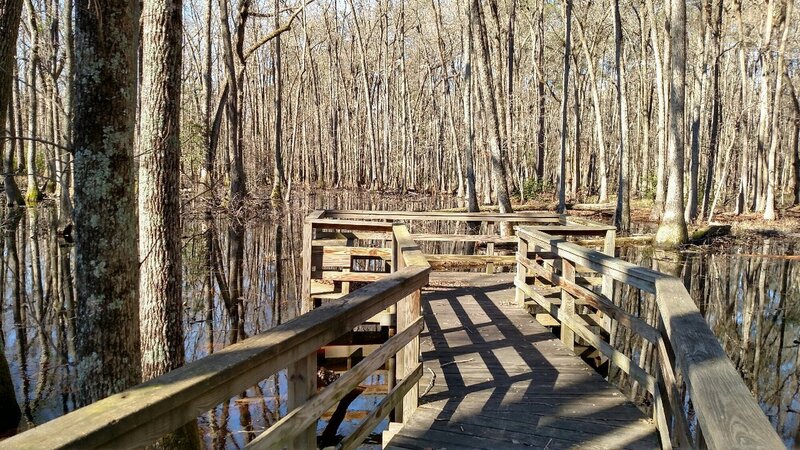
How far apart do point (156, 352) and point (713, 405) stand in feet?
14.9

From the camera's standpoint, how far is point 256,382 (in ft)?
7.20

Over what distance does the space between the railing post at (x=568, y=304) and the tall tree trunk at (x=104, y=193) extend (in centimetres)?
447

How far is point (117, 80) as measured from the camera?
12.5 ft

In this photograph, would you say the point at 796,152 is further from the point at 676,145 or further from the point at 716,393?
the point at 716,393

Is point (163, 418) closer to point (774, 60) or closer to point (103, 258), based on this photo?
point (103, 258)

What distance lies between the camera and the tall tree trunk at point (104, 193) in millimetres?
3738

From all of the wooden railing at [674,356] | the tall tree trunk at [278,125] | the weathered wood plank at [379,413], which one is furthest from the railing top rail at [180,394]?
the tall tree trunk at [278,125]

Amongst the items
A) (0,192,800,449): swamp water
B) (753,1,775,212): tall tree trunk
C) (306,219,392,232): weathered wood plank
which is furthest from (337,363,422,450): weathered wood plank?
(753,1,775,212): tall tree trunk

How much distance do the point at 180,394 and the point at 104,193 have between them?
255 cm

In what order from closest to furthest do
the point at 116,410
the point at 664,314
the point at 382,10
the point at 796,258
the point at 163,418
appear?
the point at 116,410
the point at 163,418
the point at 664,314
the point at 796,258
the point at 382,10

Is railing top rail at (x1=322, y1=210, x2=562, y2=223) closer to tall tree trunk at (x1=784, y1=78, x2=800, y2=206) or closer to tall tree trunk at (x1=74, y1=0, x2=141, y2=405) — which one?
tall tree trunk at (x1=74, y1=0, x2=141, y2=405)

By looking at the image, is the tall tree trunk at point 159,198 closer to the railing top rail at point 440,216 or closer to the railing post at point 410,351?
the railing post at point 410,351

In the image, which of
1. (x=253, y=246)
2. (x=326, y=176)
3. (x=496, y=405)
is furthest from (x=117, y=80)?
(x=326, y=176)

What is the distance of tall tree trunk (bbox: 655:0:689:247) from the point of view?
56.9 feet
